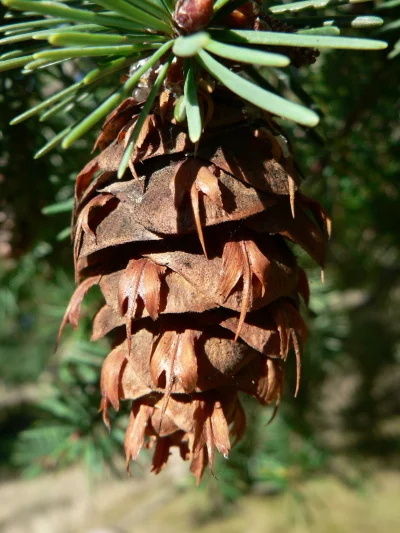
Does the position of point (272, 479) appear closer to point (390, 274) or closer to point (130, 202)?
point (390, 274)

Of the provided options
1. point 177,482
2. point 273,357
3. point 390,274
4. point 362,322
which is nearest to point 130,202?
point 273,357

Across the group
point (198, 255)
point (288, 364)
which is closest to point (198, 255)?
point (198, 255)

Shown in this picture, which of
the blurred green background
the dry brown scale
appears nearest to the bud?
the dry brown scale

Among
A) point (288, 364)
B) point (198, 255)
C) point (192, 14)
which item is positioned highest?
point (192, 14)

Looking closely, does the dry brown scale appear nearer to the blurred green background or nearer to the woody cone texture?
the woody cone texture

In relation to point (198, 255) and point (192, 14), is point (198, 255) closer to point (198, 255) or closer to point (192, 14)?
point (198, 255)

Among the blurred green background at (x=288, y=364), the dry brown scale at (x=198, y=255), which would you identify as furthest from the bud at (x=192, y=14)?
the blurred green background at (x=288, y=364)

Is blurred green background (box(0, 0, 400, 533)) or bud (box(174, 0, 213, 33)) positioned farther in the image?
blurred green background (box(0, 0, 400, 533))
